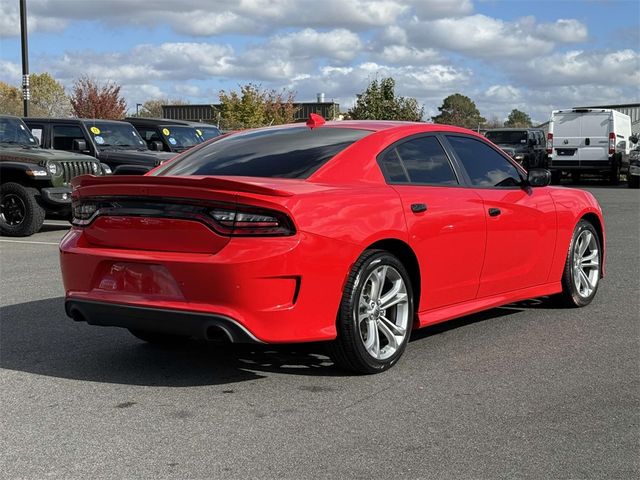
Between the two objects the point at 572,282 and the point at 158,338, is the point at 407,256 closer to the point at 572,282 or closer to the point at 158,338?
the point at 158,338

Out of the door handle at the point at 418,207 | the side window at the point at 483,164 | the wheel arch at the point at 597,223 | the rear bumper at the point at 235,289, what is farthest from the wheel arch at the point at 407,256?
the wheel arch at the point at 597,223

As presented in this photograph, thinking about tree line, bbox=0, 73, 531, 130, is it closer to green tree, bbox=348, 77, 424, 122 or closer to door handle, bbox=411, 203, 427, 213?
green tree, bbox=348, 77, 424, 122

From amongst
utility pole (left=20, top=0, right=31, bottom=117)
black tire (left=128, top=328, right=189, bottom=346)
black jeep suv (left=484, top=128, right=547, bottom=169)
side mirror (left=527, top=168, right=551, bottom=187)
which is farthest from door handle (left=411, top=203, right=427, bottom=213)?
black jeep suv (left=484, top=128, right=547, bottom=169)

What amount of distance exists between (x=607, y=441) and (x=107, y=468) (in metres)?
2.24

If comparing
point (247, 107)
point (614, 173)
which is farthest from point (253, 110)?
point (614, 173)

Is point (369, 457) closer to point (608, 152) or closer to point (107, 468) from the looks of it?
point (107, 468)

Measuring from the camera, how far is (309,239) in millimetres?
4895

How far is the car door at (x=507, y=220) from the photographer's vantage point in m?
6.38

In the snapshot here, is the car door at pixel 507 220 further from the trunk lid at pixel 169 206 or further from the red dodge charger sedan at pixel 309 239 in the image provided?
the trunk lid at pixel 169 206

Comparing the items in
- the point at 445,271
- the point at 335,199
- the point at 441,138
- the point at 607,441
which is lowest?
the point at 607,441

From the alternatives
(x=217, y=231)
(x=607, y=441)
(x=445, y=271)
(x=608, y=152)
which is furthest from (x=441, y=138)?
(x=608, y=152)

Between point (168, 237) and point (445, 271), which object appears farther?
point (445, 271)

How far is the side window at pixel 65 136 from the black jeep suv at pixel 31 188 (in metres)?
2.43

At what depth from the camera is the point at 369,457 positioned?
398cm
